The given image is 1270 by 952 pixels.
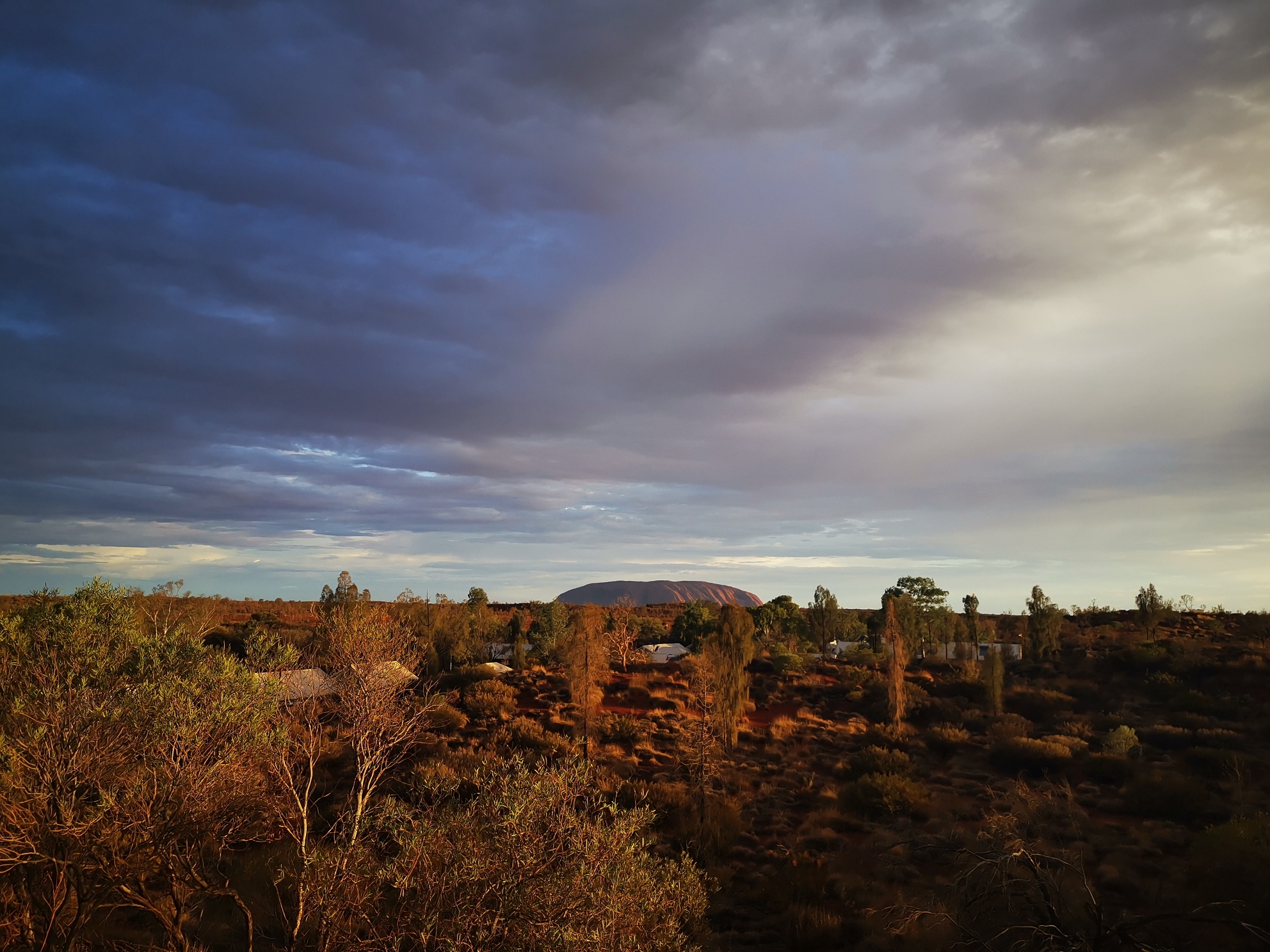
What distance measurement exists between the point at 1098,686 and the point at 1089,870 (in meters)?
26.1

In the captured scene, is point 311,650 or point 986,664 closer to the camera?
point 311,650

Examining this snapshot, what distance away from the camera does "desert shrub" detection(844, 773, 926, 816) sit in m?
21.7

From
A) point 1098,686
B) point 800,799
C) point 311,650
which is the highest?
point 311,650

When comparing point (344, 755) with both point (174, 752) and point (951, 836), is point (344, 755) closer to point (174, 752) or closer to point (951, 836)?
point (174, 752)

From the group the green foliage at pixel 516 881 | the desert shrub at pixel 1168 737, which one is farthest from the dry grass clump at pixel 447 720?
the desert shrub at pixel 1168 737

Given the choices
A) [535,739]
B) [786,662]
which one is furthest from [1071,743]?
[535,739]

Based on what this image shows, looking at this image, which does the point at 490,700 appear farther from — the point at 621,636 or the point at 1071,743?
the point at 1071,743

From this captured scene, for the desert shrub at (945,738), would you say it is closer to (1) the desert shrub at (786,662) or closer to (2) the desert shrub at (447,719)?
(1) the desert shrub at (786,662)

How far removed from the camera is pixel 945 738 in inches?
1164

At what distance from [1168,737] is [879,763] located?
42.4 feet

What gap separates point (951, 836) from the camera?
44.7ft

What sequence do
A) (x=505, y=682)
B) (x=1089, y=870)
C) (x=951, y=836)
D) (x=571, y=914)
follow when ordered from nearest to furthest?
1. (x=571, y=914)
2. (x=951, y=836)
3. (x=1089, y=870)
4. (x=505, y=682)

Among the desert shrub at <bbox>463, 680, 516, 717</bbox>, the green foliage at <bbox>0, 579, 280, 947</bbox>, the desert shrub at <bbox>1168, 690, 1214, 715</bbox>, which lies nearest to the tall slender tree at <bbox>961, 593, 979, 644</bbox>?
the desert shrub at <bbox>1168, 690, 1214, 715</bbox>

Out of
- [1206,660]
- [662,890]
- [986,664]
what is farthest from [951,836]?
[1206,660]
